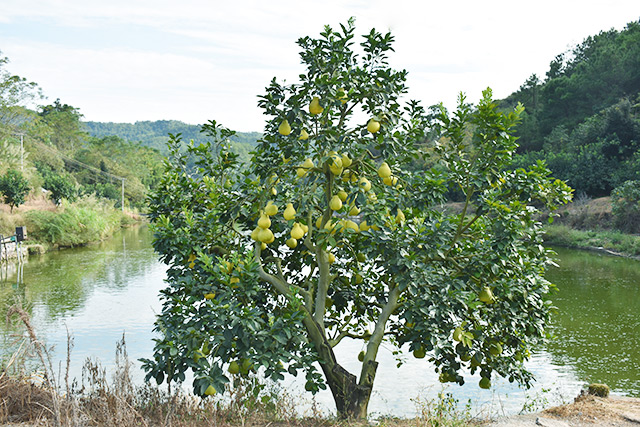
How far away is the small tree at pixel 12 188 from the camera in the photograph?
2330cm

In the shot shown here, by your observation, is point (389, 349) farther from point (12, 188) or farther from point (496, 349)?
point (12, 188)

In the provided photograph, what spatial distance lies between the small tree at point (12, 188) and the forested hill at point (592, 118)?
23.6 meters

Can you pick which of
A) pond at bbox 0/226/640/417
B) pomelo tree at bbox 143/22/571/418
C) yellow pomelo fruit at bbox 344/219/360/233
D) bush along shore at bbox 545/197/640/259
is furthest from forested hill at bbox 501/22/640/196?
yellow pomelo fruit at bbox 344/219/360/233

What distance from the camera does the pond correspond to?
681 centimetres

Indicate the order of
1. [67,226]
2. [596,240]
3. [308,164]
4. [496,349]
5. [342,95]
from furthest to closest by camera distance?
[67,226]
[596,240]
[496,349]
[308,164]
[342,95]

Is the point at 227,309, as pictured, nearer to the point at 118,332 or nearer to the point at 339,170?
the point at 339,170

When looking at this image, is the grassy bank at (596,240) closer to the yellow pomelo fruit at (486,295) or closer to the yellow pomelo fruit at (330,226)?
the yellow pomelo fruit at (486,295)

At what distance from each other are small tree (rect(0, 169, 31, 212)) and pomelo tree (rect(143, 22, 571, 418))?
2177 cm

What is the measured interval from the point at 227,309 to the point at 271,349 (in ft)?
1.31

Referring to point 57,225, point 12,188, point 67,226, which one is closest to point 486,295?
point 57,225

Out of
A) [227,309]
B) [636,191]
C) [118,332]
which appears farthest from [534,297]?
[636,191]

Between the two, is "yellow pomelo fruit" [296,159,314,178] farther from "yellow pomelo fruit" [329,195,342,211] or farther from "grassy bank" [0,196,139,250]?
"grassy bank" [0,196,139,250]

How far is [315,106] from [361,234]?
1119mm

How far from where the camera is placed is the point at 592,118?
1198 inches
